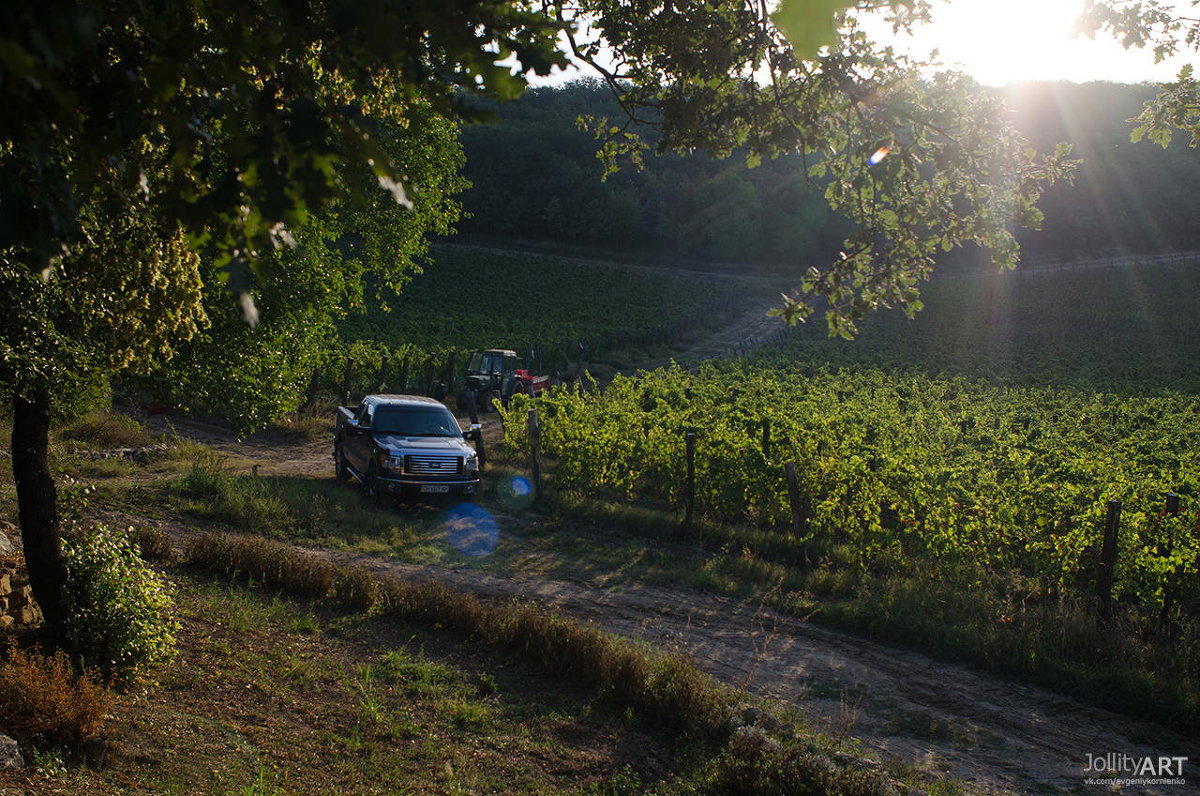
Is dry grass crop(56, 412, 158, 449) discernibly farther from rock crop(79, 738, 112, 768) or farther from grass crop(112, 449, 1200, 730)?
rock crop(79, 738, 112, 768)

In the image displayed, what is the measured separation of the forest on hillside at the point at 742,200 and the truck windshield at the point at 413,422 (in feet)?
197

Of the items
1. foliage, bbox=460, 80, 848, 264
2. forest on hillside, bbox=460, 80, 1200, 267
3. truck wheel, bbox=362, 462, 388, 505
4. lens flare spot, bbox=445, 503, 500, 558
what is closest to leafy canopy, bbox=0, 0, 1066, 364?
lens flare spot, bbox=445, 503, 500, 558

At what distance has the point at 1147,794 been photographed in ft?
20.2

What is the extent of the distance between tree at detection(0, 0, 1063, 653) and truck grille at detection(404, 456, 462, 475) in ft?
21.7

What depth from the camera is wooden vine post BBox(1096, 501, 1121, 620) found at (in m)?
9.16

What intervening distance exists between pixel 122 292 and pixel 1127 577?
1034 cm

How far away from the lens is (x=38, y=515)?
6.40 meters

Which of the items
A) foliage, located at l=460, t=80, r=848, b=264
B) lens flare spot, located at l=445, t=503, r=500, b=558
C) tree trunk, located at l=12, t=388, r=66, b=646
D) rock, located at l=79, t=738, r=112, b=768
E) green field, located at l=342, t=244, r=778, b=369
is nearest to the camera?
rock, located at l=79, t=738, r=112, b=768

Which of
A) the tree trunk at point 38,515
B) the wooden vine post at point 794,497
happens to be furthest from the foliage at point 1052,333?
the tree trunk at point 38,515

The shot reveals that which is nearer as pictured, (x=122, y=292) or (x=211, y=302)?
(x=122, y=292)

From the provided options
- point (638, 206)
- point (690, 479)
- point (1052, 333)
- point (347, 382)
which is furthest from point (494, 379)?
point (638, 206)

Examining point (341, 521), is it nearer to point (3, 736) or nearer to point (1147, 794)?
point (3, 736)

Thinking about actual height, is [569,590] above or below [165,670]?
below

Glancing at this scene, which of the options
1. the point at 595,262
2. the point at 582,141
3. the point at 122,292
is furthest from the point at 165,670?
the point at 582,141
